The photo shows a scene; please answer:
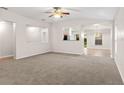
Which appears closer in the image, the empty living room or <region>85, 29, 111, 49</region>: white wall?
the empty living room

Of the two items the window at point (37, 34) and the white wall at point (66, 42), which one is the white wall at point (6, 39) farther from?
the white wall at point (66, 42)

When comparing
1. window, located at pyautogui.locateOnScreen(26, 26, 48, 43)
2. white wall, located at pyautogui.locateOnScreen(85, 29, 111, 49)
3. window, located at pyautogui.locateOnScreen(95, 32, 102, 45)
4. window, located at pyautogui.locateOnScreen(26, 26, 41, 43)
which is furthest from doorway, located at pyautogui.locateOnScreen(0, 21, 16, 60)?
window, located at pyautogui.locateOnScreen(95, 32, 102, 45)

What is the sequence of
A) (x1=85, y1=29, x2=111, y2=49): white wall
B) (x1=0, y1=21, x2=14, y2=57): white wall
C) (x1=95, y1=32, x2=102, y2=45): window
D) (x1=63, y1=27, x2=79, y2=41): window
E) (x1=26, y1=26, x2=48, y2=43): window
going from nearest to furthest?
(x1=0, y1=21, x2=14, y2=57): white wall → (x1=63, y1=27, x2=79, y2=41): window → (x1=26, y1=26, x2=48, y2=43): window → (x1=85, y1=29, x2=111, y2=49): white wall → (x1=95, y1=32, x2=102, y2=45): window

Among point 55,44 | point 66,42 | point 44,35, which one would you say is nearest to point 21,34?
point 55,44

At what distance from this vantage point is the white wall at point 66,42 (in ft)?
28.1

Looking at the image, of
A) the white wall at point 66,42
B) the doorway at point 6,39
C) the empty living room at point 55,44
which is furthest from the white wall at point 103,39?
the doorway at point 6,39

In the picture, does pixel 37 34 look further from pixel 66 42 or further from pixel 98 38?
pixel 98 38

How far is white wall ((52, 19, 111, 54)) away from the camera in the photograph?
8.56m

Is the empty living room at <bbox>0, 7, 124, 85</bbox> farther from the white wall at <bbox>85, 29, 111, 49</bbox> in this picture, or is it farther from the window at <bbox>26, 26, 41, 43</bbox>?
the white wall at <bbox>85, 29, 111, 49</bbox>

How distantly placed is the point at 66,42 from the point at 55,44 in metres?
0.96

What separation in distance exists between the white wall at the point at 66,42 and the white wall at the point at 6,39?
10.5 ft

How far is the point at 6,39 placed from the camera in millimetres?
7582

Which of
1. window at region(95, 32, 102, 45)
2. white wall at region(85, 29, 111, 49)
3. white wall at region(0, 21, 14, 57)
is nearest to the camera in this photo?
white wall at region(0, 21, 14, 57)
